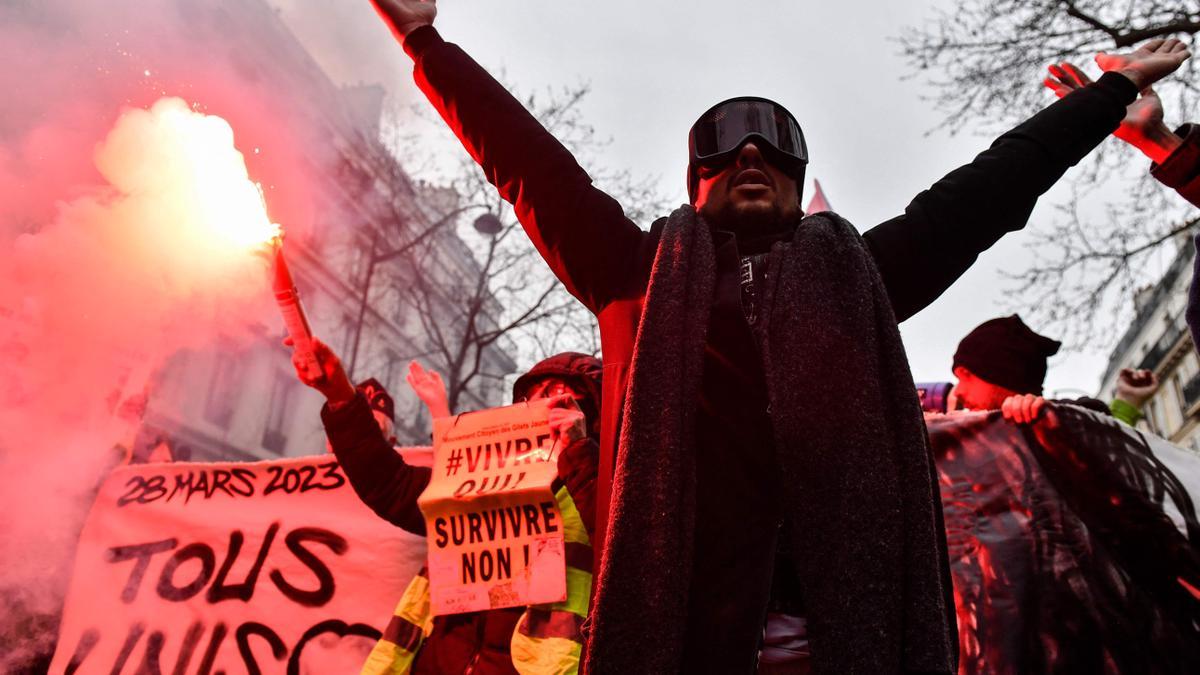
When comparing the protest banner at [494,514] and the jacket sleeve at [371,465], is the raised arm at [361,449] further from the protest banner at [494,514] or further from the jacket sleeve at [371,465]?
the protest banner at [494,514]

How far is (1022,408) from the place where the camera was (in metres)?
3.50

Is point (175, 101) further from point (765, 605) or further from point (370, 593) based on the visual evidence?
point (765, 605)

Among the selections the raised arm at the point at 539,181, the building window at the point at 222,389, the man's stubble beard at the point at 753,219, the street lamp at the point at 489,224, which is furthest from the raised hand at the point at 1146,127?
the building window at the point at 222,389

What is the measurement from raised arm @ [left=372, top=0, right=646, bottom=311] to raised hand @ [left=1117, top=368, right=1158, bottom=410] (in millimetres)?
3534

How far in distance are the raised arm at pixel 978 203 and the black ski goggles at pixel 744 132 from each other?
0.32m

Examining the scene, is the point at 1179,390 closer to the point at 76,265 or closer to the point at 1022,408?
the point at 1022,408

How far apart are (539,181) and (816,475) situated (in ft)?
2.46

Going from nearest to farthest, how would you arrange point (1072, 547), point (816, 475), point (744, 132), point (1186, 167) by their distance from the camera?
point (816, 475) < point (744, 132) < point (1186, 167) < point (1072, 547)

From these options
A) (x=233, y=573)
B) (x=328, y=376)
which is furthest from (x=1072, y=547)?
(x=233, y=573)

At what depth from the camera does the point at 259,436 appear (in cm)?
2350

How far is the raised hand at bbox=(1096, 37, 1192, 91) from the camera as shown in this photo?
1.95 metres

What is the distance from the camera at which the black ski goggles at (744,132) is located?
1963mm

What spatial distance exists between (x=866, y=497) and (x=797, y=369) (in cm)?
24

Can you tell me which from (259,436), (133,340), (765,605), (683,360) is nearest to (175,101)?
(133,340)
